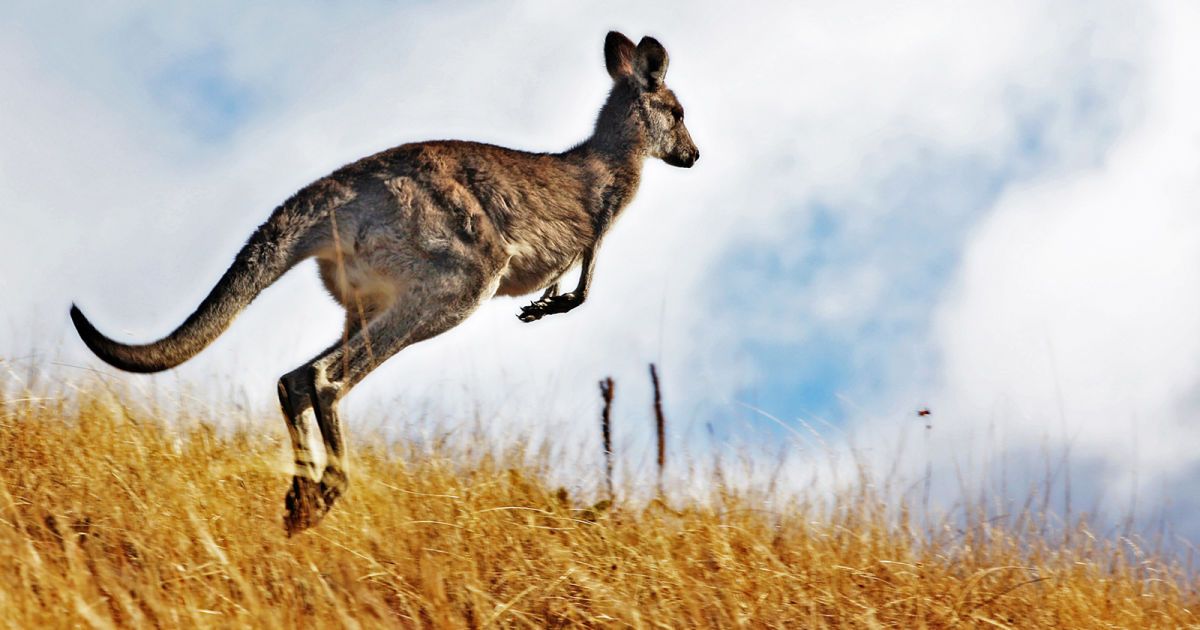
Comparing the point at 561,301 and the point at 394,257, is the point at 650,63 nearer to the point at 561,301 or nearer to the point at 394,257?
the point at 561,301

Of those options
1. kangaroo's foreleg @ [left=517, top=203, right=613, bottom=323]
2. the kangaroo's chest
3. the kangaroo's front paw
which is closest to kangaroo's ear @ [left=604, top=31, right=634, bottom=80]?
kangaroo's foreleg @ [left=517, top=203, right=613, bottom=323]

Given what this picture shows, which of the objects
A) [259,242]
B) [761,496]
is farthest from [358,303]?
[761,496]

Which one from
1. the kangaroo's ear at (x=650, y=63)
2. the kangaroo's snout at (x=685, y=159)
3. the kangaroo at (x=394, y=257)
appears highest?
the kangaroo's ear at (x=650, y=63)

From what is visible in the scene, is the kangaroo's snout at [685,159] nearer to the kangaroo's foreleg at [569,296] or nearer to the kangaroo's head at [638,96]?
the kangaroo's head at [638,96]

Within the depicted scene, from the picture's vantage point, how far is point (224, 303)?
6645 millimetres

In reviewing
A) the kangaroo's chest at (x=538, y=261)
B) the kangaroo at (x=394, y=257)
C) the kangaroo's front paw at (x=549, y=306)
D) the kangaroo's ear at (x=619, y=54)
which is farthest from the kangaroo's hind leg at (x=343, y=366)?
the kangaroo's ear at (x=619, y=54)

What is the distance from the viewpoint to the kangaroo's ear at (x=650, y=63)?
360 inches

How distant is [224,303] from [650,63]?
3.95 meters

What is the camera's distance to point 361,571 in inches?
254

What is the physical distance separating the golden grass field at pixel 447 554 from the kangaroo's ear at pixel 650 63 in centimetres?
318

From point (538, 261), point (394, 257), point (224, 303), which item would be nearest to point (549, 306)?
point (538, 261)

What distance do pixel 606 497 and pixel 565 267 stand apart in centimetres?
153

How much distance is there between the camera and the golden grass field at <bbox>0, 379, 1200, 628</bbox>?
5941 mm

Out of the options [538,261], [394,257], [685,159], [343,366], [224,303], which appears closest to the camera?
[343,366]
